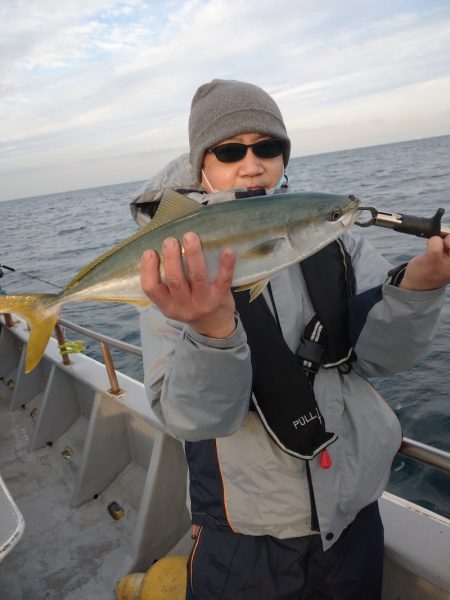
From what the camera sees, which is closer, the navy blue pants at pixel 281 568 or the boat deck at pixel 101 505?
the navy blue pants at pixel 281 568

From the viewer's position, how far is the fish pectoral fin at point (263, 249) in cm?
189

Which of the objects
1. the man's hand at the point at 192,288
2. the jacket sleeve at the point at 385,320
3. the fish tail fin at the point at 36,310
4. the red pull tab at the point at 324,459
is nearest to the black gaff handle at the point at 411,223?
the jacket sleeve at the point at 385,320

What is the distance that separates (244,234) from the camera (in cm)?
191

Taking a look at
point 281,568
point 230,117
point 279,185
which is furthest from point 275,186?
point 281,568

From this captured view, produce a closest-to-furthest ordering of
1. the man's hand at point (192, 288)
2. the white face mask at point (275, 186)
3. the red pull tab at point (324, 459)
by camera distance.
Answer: the man's hand at point (192, 288), the red pull tab at point (324, 459), the white face mask at point (275, 186)

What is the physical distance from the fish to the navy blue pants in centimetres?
128

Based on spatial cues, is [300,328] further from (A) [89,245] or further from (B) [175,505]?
(A) [89,245]

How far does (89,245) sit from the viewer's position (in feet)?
99.1

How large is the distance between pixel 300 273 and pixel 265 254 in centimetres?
54

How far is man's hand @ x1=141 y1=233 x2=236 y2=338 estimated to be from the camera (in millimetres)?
1640

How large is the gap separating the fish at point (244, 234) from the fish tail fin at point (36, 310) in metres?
0.19

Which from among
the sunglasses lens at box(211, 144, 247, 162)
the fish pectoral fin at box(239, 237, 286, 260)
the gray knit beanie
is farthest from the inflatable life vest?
the gray knit beanie

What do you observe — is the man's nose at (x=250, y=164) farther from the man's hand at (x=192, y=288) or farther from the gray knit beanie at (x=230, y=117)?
the man's hand at (x=192, y=288)

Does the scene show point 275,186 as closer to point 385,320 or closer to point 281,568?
point 385,320
